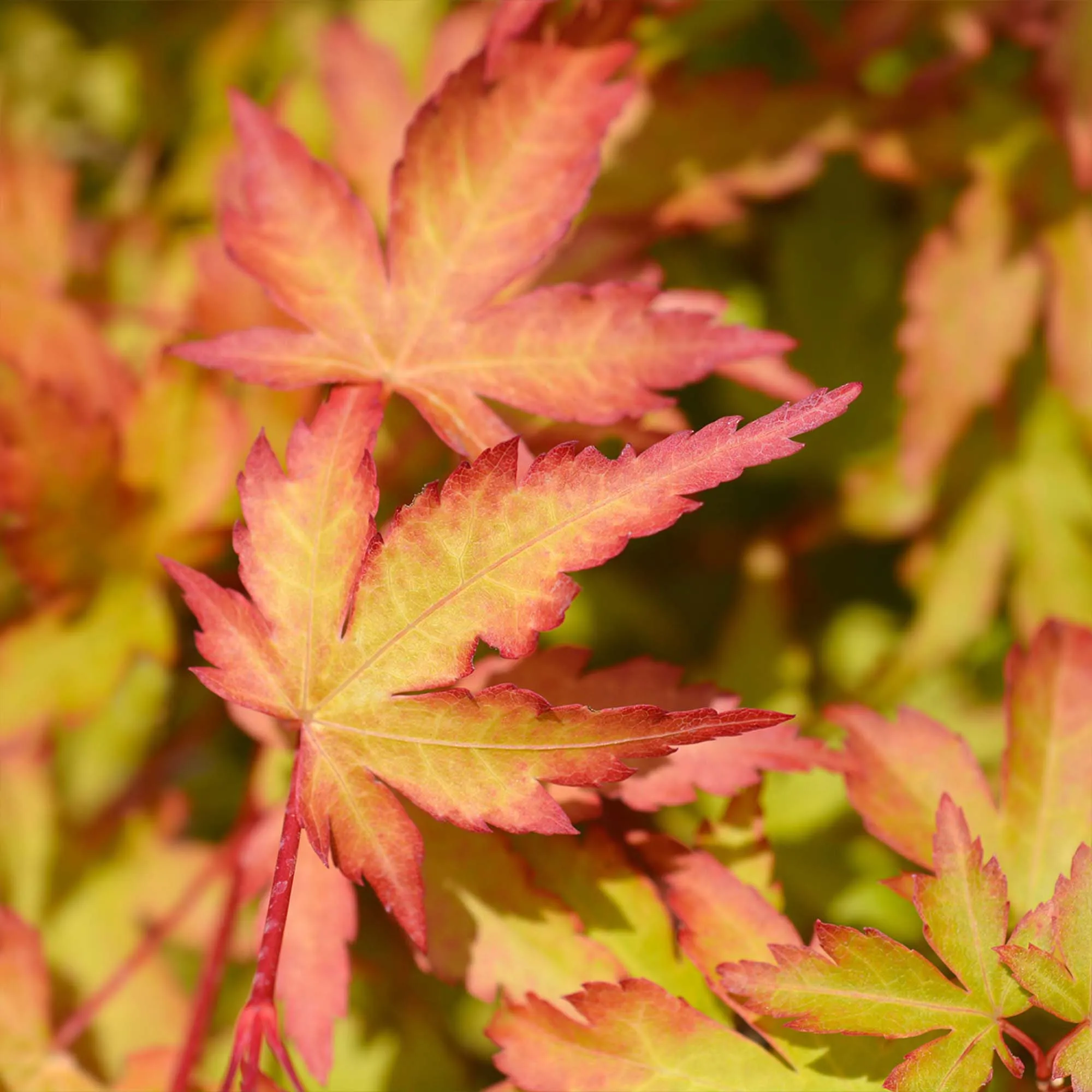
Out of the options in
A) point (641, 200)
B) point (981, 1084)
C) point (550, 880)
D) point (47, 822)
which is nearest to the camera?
point (981, 1084)

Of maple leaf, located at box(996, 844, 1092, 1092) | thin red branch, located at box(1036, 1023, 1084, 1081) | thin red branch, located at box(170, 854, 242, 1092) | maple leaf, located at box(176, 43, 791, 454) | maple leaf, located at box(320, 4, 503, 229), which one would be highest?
maple leaf, located at box(320, 4, 503, 229)

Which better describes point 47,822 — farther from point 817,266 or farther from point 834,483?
point 817,266

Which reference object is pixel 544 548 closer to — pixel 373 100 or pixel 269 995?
pixel 269 995

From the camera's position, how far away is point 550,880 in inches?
34.7

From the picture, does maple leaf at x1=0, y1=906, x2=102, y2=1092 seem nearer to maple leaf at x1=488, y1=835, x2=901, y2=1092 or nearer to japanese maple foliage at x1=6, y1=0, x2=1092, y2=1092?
japanese maple foliage at x1=6, y1=0, x2=1092, y2=1092

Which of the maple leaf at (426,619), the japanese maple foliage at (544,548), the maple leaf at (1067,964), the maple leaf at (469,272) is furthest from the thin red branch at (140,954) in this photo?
the maple leaf at (1067,964)

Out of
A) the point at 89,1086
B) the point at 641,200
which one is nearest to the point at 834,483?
the point at 641,200

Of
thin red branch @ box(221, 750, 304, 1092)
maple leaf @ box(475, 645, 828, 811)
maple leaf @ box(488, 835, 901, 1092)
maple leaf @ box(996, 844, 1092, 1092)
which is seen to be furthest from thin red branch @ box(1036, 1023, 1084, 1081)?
thin red branch @ box(221, 750, 304, 1092)

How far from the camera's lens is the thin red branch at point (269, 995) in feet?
2.19

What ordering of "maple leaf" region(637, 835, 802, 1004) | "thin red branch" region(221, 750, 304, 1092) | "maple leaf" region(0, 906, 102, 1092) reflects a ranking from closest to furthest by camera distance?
"thin red branch" region(221, 750, 304, 1092), "maple leaf" region(637, 835, 802, 1004), "maple leaf" region(0, 906, 102, 1092)

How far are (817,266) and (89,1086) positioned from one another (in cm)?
130

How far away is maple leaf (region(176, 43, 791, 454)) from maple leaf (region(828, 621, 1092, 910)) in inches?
13.5

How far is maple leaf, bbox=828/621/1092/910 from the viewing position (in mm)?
850

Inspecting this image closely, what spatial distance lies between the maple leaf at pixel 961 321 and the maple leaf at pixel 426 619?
23.0 inches
